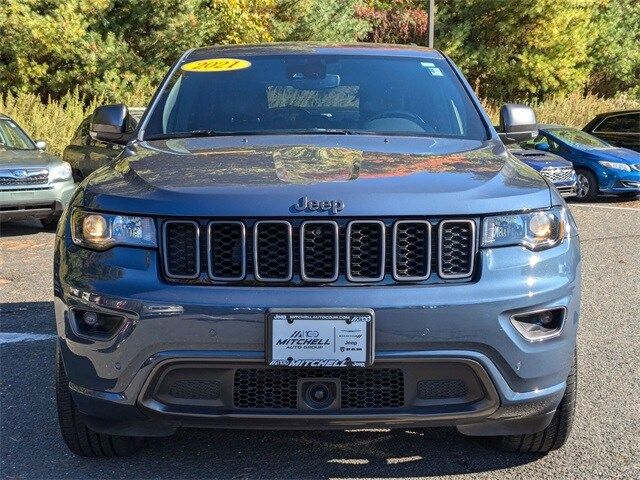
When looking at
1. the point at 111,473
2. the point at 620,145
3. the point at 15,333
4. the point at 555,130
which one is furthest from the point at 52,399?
the point at 620,145

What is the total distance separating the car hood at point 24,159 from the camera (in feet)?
40.1

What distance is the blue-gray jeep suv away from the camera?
137 inches

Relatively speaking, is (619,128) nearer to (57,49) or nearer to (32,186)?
(57,49)

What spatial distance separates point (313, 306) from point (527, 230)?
862 millimetres

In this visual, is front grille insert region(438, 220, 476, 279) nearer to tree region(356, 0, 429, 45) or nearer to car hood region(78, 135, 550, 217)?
car hood region(78, 135, 550, 217)

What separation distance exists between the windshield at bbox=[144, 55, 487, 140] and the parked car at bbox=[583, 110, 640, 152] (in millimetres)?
17263

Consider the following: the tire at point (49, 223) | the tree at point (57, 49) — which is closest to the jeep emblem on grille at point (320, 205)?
the tire at point (49, 223)

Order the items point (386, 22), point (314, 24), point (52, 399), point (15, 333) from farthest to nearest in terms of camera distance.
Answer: point (386, 22), point (314, 24), point (15, 333), point (52, 399)

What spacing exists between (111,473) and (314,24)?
2451 cm

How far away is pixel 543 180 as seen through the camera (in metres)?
4.06

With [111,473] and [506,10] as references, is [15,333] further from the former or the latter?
[506,10]

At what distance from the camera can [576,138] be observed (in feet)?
61.3

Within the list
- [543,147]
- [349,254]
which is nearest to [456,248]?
[349,254]

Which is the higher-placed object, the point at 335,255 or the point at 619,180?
the point at 335,255
